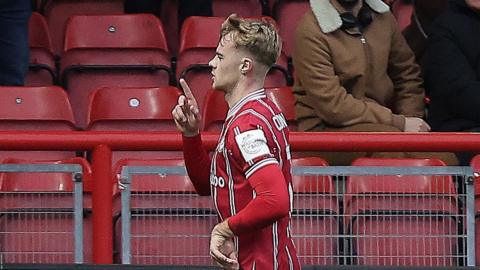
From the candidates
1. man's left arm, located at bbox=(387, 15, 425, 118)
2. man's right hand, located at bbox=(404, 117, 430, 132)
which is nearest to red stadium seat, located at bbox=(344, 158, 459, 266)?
man's right hand, located at bbox=(404, 117, 430, 132)

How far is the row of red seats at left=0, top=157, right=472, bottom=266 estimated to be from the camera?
5.82m

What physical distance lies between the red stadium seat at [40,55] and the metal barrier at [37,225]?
5.83ft

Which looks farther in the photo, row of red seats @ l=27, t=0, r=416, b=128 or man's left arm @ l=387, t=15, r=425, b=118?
row of red seats @ l=27, t=0, r=416, b=128

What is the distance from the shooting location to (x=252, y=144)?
4.29 meters

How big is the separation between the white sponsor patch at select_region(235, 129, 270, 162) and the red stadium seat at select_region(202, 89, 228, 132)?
2478 mm

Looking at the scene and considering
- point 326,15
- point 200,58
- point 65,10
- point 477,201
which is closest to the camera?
point 477,201

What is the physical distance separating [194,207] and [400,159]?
1010 millimetres

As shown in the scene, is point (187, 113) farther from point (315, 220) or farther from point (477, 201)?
point (477, 201)

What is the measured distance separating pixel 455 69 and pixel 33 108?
6.80 feet

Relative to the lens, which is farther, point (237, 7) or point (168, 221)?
point (237, 7)

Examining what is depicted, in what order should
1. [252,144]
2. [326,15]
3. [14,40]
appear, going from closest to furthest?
1. [252,144]
2. [326,15]
3. [14,40]

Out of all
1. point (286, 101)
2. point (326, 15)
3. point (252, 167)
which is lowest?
point (252, 167)

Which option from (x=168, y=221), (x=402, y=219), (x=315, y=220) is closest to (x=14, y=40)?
(x=168, y=221)

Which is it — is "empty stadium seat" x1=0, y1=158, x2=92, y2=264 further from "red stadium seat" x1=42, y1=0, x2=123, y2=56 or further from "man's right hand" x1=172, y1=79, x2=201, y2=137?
"red stadium seat" x1=42, y1=0, x2=123, y2=56
